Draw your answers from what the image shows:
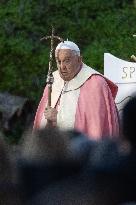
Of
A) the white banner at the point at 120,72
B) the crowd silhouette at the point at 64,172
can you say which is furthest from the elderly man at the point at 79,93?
the crowd silhouette at the point at 64,172

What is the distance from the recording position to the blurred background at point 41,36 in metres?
5.96

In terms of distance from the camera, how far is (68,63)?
3.24m

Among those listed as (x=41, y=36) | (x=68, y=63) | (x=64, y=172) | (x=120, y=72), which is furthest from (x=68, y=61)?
(x=41, y=36)

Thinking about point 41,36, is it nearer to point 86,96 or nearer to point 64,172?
point 86,96

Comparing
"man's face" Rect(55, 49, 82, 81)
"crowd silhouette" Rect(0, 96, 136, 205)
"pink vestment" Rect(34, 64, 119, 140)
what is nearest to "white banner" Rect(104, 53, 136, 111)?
"pink vestment" Rect(34, 64, 119, 140)

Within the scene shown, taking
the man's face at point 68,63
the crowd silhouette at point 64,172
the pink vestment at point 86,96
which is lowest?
the pink vestment at point 86,96

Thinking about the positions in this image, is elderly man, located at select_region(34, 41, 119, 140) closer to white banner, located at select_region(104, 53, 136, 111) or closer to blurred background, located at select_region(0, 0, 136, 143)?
white banner, located at select_region(104, 53, 136, 111)

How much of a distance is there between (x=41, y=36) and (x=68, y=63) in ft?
10.8

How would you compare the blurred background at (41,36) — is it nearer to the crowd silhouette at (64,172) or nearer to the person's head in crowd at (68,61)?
the person's head in crowd at (68,61)

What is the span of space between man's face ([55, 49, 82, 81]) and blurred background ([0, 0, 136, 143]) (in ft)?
7.48

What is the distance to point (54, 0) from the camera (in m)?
6.98

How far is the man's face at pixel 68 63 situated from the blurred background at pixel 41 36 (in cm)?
228

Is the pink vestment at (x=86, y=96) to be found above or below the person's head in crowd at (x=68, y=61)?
below

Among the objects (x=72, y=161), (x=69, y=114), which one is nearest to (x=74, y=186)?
(x=72, y=161)
